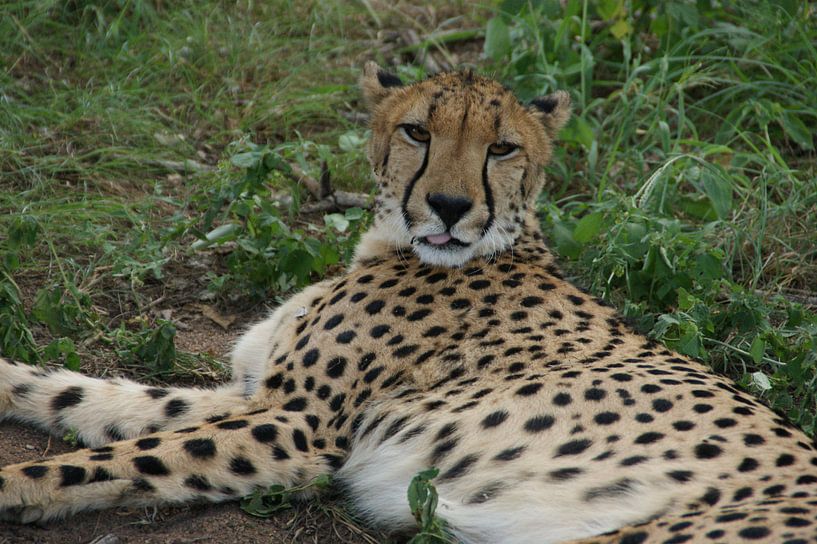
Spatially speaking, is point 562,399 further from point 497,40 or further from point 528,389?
point 497,40

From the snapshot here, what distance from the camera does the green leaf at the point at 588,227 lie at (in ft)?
14.2

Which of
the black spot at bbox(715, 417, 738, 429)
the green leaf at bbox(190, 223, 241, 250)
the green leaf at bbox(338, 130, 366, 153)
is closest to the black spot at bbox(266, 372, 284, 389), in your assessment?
the green leaf at bbox(190, 223, 241, 250)

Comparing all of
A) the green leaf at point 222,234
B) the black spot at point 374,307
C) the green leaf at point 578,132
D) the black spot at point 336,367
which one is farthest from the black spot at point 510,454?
the green leaf at point 578,132

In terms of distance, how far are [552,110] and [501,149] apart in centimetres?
47

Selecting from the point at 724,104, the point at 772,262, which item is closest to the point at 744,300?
the point at 772,262

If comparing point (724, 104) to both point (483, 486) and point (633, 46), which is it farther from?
point (483, 486)

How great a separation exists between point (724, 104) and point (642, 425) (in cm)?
314

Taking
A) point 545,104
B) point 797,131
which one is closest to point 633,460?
point 545,104

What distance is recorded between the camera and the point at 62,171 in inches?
196

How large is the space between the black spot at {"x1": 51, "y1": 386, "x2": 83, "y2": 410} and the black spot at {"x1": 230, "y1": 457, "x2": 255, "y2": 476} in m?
0.71

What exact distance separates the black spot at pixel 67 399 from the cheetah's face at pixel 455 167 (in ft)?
3.82

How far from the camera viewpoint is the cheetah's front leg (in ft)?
9.82

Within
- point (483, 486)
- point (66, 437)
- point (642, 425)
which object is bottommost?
point (66, 437)

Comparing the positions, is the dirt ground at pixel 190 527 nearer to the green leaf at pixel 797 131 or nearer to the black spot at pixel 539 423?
the black spot at pixel 539 423
